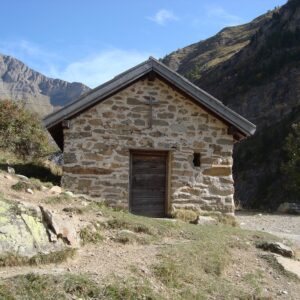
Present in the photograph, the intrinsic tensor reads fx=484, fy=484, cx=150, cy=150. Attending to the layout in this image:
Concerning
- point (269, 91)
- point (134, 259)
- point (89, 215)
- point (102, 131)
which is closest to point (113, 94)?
point (102, 131)

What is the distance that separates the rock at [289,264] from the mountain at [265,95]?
67.9 feet

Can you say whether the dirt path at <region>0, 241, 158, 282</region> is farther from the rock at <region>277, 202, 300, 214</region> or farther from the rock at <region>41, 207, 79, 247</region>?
the rock at <region>277, 202, 300, 214</region>

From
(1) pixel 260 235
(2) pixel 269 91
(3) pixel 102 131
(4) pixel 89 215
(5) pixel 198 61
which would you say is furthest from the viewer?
(5) pixel 198 61

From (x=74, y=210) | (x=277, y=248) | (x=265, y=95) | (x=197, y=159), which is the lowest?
(x=277, y=248)

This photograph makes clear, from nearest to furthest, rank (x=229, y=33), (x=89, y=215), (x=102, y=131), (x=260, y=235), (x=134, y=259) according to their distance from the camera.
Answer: (x=134, y=259) → (x=89, y=215) → (x=260, y=235) → (x=102, y=131) → (x=229, y=33)

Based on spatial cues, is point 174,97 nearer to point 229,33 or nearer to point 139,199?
point 139,199

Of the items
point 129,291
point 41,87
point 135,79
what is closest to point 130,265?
point 129,291

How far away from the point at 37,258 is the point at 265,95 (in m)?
45.7

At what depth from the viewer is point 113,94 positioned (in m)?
13.0

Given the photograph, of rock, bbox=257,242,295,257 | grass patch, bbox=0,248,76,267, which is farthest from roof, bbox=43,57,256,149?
grass patch, bbox=0,248,76,267

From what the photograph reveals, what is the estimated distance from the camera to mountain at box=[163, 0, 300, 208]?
124 feet

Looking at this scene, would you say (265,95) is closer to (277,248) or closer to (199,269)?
(277,248)

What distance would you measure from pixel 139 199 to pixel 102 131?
214 cm

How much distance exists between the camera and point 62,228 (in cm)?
793
